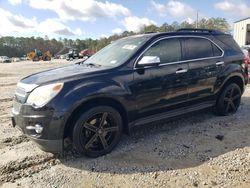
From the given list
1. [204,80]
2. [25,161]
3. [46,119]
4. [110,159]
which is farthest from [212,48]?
[25,161]

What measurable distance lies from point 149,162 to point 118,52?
6.47ft

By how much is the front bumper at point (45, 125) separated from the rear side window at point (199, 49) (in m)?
2.59

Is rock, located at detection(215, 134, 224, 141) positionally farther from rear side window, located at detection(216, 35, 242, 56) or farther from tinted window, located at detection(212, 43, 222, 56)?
rear side window, located at detection(216, 35, 242, 56)

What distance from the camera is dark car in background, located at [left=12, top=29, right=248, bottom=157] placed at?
366 centimetres

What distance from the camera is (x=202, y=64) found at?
5055 millimetres

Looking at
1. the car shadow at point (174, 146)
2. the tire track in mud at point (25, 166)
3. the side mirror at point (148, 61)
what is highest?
the side mirror at point (148, 61)

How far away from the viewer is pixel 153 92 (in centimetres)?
438

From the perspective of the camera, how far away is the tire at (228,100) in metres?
5.61

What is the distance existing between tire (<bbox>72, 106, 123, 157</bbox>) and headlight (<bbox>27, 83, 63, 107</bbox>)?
1.62 ft

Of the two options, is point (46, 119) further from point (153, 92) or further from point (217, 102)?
point (217, 102)

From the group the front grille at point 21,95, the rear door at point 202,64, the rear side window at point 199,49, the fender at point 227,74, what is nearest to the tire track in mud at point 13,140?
the front grille at point 21,95

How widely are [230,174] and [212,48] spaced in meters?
2.71

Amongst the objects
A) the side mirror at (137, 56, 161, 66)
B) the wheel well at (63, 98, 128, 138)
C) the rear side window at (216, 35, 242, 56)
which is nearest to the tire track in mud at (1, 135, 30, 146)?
the wheel well at (63, 98, 128, 138)

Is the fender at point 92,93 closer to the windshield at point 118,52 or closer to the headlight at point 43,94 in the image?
the headlight at point 43,94
